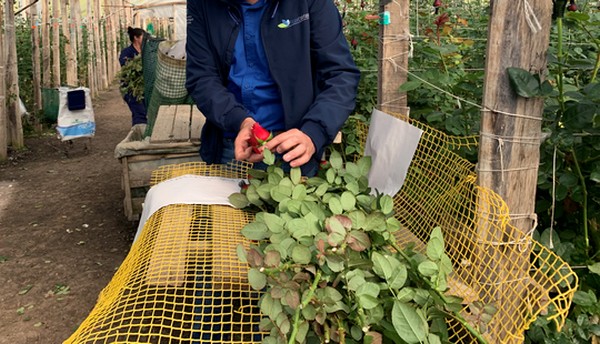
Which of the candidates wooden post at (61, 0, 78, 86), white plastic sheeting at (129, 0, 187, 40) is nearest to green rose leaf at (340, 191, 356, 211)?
wooden post at (61, 0, 78, 86)

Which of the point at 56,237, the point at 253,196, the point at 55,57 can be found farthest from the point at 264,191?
the point at 55,57

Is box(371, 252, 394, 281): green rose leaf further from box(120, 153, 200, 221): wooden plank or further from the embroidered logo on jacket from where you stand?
box(120, 153, 200, 221): wooden plank

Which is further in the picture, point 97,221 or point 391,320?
point 97,221

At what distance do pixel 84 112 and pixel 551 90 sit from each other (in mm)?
7925

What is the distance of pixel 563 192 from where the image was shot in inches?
87.7

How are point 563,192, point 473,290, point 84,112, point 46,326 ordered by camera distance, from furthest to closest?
1. point 84,112
2. point 46,326
3. point 563,192
4. point 473,290

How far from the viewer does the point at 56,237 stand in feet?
16.5

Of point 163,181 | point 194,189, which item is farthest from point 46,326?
point 194,189

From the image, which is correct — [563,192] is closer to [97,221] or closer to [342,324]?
[342,324]

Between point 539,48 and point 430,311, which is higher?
point 539,48

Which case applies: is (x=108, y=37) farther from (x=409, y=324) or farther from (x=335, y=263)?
(x=409, y=324)

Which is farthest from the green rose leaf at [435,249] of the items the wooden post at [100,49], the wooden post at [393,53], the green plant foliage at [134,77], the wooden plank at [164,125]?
the wooden post at [100,49]

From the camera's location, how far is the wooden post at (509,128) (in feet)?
5.33

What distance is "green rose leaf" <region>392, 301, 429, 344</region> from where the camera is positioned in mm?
1126
